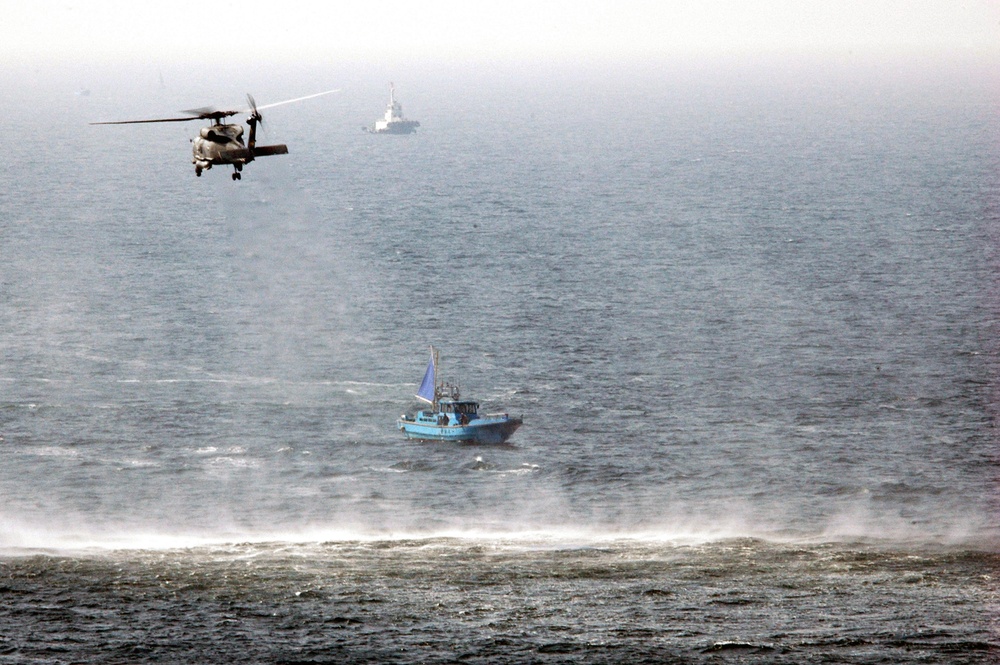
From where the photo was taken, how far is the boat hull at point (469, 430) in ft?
547

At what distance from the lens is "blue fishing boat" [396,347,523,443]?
549 feet

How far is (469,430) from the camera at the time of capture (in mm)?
167875

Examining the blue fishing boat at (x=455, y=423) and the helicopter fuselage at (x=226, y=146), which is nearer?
the helicopter fuselage at (x=226, y=146)

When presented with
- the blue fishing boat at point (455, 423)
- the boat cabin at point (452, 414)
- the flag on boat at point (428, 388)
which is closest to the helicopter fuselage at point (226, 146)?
the blue fishing boat at point (455, 423)

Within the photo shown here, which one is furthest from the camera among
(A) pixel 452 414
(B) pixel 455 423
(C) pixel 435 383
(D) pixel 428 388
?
(D) pixel 428 388

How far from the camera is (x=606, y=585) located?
422 feet

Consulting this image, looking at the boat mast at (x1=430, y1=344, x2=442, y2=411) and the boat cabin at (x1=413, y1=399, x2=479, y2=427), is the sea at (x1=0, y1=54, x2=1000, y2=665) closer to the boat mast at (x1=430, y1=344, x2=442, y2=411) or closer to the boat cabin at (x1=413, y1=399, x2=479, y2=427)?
the boat cabin at (x1=413, y1=399, x2=479, y2=427)

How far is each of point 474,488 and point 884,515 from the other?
4690cm

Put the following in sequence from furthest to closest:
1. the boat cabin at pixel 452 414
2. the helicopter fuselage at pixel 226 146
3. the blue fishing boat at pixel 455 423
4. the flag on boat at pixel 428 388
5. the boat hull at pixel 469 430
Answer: the flag on boat at pixel 428 388 < the boat cabin at pixel 452 414 < the blue fishing boat at pixel 455 423 < the boat hull at pixel 469 430 < the helicopter fuselage at pixel 226 146

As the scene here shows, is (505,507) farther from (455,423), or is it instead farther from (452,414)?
(452,414)

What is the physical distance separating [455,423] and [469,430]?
195 cm

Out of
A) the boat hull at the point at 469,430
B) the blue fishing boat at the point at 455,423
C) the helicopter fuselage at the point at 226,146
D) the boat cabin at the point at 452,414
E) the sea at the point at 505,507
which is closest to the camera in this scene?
the helicopter fuselage at the point at 226,146

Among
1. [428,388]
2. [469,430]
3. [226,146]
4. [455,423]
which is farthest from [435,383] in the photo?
[226,146]

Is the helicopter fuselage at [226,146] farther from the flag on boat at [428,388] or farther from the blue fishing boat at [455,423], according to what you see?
the flag on boat at [428,388]
